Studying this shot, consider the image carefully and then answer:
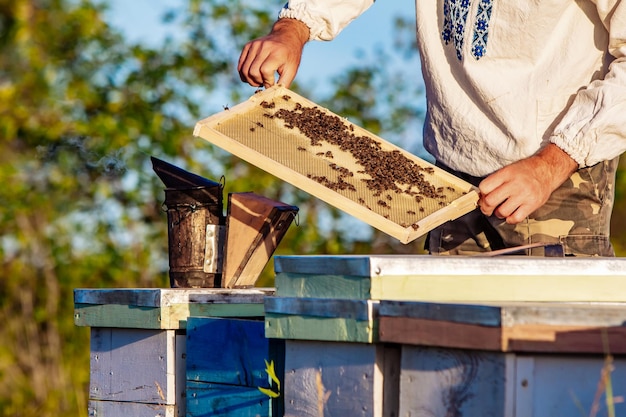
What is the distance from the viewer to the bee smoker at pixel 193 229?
348 cm

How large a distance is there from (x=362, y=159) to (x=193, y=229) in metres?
0.66

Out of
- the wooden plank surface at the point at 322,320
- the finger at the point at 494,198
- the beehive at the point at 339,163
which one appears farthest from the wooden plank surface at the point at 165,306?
the finger at the point at 494,198

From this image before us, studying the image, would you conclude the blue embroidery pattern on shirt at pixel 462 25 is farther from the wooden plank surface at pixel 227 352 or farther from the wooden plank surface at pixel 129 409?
the wooden plank surface at pixel 129 409

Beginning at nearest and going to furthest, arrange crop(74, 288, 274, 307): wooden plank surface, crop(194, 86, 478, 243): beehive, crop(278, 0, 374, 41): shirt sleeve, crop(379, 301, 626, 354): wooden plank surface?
crop(379, 301, 626, 354): wooden plank surface → crop(194, 86, 478, 243): beehive → crop(74, 288, 274, 307): wooden plank surface → crop(278, 0, 374, 41): shirt sleeve

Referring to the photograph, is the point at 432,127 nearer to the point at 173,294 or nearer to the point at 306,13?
the point at 306,13

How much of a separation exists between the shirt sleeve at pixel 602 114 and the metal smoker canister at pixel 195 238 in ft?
3.99

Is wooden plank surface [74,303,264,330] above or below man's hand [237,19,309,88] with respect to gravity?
below

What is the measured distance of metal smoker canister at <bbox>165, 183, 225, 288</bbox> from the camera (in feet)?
11.4

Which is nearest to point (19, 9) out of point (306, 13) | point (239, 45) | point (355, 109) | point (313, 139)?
point (239, 45)

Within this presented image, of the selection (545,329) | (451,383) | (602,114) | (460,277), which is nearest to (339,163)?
(602,114)

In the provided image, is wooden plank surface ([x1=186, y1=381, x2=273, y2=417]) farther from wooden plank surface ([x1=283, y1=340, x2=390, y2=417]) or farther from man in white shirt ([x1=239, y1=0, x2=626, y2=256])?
man in white shirt ([x1=239, y1=0, x2=626, y2=256])

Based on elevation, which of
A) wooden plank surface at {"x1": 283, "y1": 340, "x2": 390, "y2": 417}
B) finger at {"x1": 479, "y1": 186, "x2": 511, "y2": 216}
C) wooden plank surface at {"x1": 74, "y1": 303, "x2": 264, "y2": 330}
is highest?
finger at {"x1": 479, "y1": 186, "x2": 511, "y2": 216}

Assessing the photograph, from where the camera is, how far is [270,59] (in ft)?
11.5

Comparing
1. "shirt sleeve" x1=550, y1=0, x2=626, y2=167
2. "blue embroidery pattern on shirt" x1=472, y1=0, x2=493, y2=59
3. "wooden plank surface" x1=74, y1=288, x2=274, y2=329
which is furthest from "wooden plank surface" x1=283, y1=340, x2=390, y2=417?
"blue embroidery pattern on shirt" x1=472, y1=0, x2=493, y2=59
